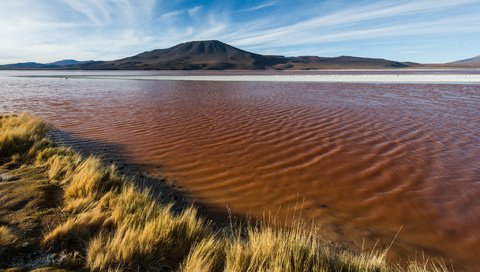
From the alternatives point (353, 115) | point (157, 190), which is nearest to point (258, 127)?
point (353, 115)

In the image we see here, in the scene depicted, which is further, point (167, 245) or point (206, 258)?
point (167, 245)

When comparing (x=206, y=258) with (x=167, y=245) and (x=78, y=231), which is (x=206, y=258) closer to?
(x=167, y=245)

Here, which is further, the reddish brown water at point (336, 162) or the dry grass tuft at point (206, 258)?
the reddish brown water at point (336, 162)

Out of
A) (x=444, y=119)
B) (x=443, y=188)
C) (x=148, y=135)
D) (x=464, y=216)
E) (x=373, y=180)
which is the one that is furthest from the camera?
(x=444, y=119)

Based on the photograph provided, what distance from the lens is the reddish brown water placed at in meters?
3.89

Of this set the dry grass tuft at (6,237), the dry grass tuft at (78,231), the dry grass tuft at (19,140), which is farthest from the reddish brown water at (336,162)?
the dry grass tuft at (6,237)

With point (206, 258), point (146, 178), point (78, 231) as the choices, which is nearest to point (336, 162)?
point (146, 178)

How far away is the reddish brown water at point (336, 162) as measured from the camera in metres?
3.89

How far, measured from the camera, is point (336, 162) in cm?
610

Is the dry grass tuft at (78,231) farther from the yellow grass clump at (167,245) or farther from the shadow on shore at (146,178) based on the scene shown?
the shadow on shore at (146,178)

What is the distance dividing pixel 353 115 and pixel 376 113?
1149 millimetres

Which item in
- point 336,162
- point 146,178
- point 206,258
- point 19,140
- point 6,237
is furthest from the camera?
point 19,140

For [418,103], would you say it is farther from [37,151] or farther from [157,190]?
[37,151]

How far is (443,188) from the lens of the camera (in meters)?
4.77
